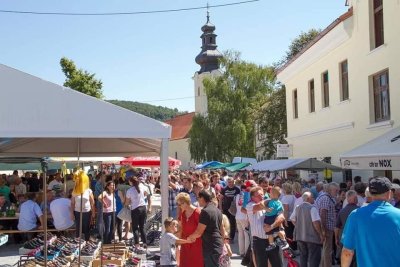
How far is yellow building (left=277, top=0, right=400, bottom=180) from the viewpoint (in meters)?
14.4

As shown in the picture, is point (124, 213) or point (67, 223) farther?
point (124, 213)

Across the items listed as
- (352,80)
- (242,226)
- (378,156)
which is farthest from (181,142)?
(378,156)

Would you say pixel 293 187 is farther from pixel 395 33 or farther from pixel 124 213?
pixel 395 33

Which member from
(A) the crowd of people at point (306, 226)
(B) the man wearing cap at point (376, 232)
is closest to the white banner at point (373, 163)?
(A) the crowd of people at point (306, 226)

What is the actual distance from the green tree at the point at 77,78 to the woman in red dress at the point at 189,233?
2319 cm

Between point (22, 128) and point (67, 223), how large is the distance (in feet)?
18.9

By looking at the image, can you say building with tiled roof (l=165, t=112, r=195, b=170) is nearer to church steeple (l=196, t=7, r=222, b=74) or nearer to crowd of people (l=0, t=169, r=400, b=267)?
church steeple (l=196, t=7, r=222, b=74)

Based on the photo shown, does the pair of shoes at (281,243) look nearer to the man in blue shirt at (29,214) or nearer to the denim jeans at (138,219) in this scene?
the denim jeans at (138,219)

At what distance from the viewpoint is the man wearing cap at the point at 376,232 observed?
4.44 metres

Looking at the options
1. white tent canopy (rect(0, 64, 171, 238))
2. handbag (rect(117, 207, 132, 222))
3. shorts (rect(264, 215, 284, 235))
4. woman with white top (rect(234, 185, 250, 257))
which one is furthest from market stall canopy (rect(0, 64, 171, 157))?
handbag (rect(117, 207, 132, 222))

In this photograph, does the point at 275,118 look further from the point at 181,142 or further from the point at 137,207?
the point at 181,142

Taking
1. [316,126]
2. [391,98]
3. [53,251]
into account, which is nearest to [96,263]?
[53,251]

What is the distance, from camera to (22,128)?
19.4ft

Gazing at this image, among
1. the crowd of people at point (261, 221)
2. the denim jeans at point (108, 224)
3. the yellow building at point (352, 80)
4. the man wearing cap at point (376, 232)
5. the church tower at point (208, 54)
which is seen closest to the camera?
the man wearing cap at point (376, 232)
